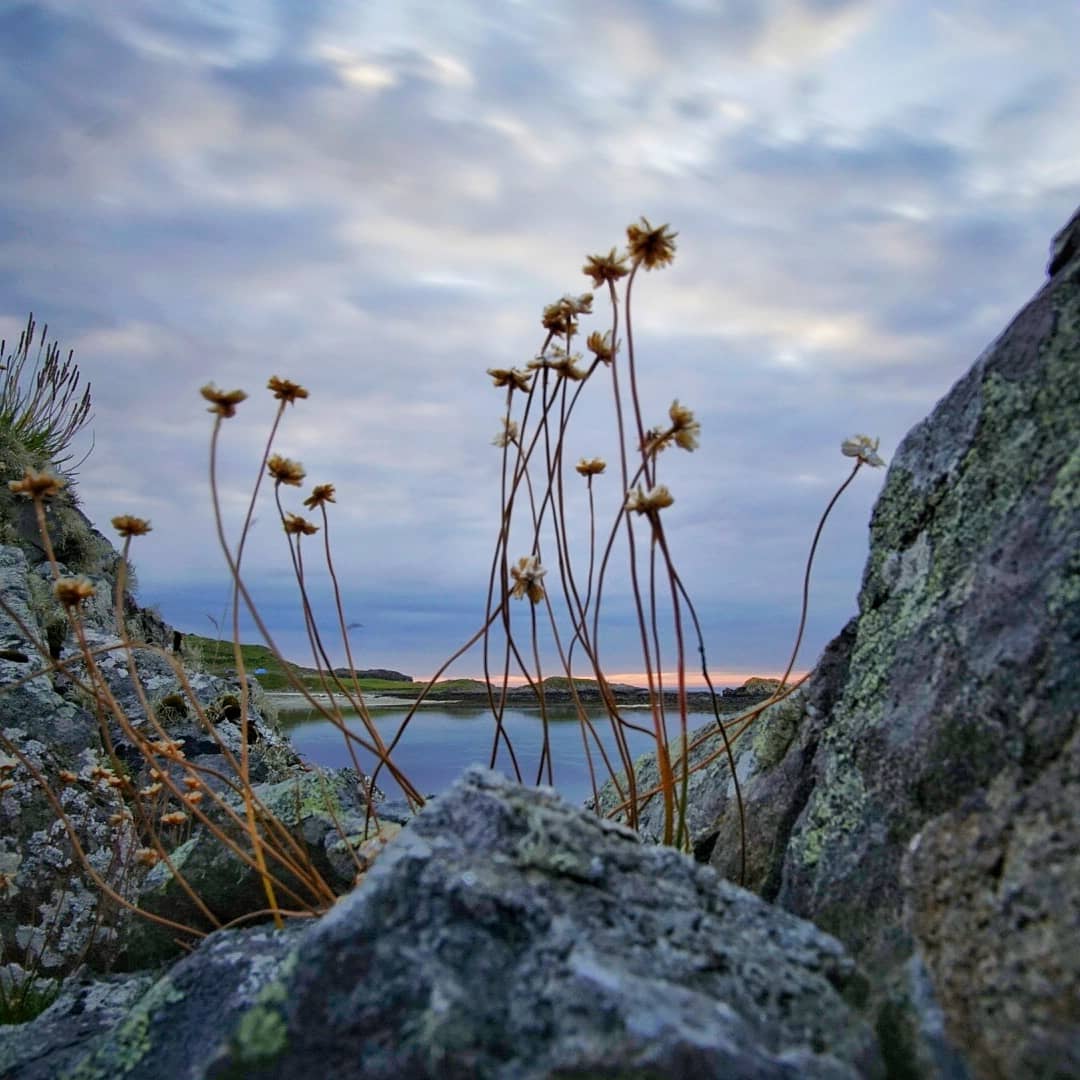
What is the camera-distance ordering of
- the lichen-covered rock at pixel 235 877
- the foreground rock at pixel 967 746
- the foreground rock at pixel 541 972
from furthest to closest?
the lichen-covered rock at pixel 235 877 < the foreground rock at pixel 967 746 < the foreground rock at pixel 541 972

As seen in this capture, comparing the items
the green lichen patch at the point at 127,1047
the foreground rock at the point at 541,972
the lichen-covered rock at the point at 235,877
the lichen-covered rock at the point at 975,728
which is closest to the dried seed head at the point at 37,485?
the lichen-covered rock at the point at 235,877

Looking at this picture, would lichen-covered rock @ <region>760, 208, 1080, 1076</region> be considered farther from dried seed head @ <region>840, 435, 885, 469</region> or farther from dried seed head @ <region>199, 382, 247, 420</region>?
dried seed head @ <region>199, 382, 247, 420</region>

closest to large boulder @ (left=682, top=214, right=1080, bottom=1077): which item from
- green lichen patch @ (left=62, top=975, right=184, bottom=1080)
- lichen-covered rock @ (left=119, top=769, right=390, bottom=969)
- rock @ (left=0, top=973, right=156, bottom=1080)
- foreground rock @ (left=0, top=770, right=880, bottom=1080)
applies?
foreground rock @ (left=0, top=770, right=880, bottom=1080)

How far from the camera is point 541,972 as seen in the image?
5.28 feet

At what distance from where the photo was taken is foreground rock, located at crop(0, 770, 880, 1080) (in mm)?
1495

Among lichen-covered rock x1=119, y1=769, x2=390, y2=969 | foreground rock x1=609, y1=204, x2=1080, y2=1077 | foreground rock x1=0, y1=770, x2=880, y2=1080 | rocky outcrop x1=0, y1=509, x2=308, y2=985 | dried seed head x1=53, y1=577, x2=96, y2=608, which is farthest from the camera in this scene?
rocky outcrop x1=0, y1=509, x2=308, y2=985

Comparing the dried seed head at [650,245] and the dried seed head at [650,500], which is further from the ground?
the dried seed head at [650,245]

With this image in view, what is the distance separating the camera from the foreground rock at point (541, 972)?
1495 mm

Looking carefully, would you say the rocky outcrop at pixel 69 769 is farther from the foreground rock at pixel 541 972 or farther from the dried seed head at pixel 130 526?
the foreground rock at pixel 541 972

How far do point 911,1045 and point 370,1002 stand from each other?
3.33 feet

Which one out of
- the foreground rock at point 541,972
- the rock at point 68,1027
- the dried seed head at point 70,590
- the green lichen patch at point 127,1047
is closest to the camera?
the foreground rock at point 541,972

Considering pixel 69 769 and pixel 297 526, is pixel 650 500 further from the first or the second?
pixel 69 769

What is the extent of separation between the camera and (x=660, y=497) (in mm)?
2424

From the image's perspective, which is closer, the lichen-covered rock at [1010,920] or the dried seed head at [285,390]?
the lichen-covered rock at [1010,920]
